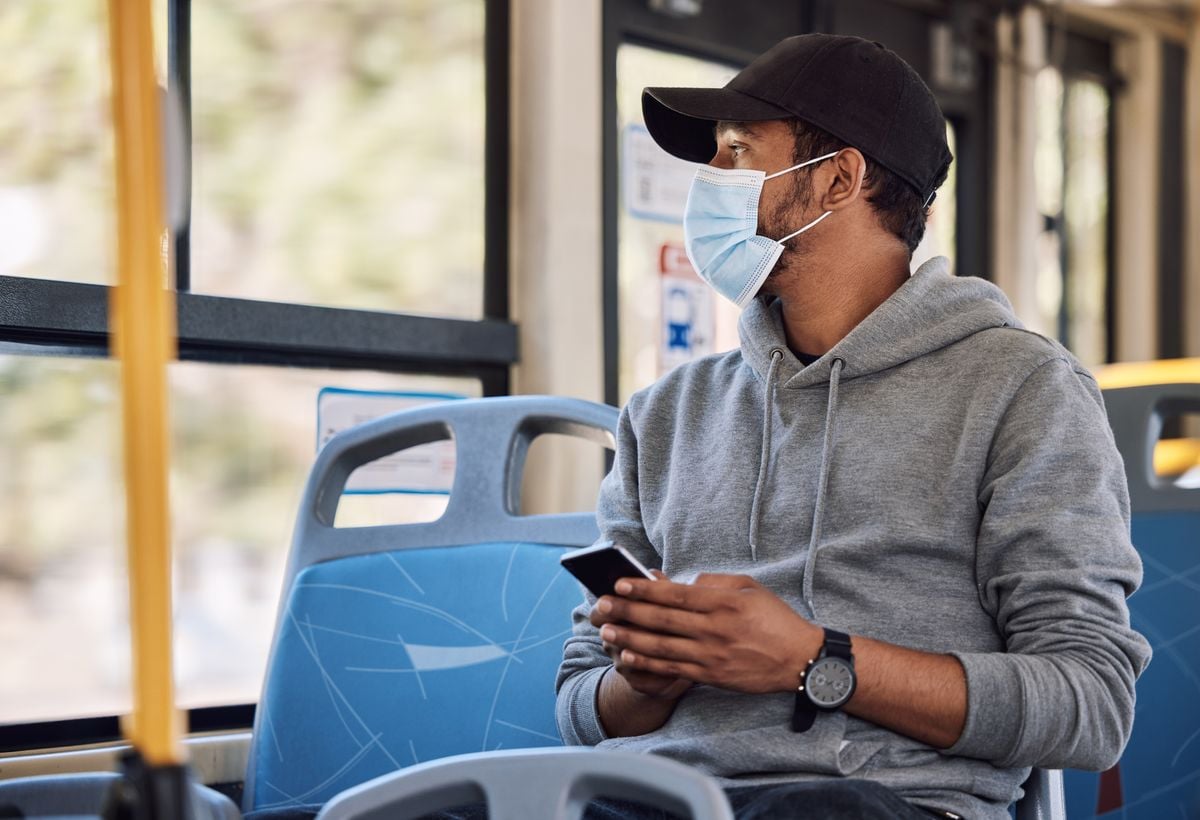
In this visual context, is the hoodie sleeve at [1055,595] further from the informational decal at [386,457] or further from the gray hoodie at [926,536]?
the informational decal at [386,457]

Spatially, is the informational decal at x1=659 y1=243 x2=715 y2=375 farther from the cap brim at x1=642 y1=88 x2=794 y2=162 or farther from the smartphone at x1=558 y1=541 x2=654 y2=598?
the smartphone at x1=558 y1=541 x2=654 y2=598

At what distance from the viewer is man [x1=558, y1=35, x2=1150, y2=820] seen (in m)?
1.22

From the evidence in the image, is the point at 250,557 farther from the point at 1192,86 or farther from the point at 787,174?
the point at 1192,86

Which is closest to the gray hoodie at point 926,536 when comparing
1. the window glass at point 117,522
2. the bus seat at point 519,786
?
the bus seat at point 519,786

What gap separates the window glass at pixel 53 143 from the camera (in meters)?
1.96

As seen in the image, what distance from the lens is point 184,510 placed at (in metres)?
2.14

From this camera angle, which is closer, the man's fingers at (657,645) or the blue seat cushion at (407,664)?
the man's fingers at (657,645)

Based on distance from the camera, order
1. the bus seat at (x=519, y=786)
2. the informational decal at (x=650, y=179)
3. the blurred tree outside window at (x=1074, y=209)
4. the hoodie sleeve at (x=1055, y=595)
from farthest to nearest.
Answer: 1. the blurred tree outside window at (x=1074, y=209)
2. the informational decal at (x=650, y=179)
3. the hoodie sleeve at (x=1055, y=595)
4. the bus seat at (x=519, y=786)

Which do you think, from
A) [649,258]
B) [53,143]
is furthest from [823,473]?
[649,258]

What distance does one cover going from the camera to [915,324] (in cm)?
143

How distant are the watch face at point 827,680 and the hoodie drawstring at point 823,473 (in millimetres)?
128

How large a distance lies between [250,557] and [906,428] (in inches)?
50.4

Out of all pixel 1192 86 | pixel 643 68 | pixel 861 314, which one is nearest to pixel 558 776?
pixel 861 314

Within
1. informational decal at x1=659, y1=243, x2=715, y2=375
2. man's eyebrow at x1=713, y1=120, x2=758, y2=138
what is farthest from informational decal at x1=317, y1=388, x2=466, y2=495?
man's eyebrow at x1=713, y1=120, x2=758, y2=138
